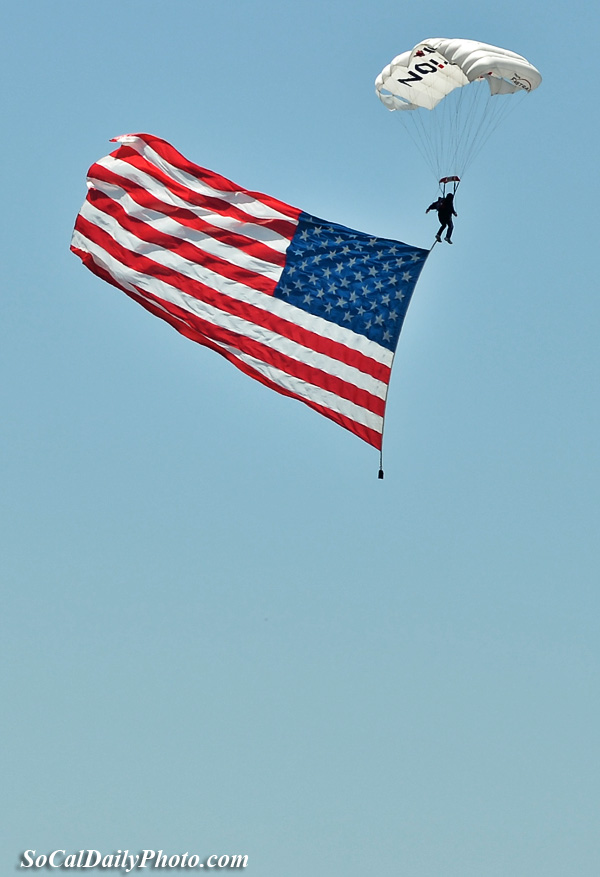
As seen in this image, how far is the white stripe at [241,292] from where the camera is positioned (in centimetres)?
3419

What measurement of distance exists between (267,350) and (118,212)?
3.77 meters

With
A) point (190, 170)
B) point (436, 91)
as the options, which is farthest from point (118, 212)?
point (436, 91)

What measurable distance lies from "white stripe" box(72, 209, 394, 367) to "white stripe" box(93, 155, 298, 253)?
31.6 inches

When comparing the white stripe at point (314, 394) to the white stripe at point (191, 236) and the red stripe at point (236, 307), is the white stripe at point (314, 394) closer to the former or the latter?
the red stripe at point (236, 307)

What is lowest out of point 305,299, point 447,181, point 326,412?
point 326,412

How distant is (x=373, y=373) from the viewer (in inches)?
1332

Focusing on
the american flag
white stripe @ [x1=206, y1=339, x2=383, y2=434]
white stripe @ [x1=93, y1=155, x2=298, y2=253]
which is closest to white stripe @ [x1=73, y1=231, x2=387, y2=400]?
the american flag

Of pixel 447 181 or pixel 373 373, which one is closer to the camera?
pixel 373 373

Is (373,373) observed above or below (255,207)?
below

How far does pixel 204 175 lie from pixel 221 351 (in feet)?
10.4

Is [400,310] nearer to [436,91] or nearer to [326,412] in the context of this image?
[326,412]

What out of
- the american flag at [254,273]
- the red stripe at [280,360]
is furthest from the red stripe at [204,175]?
the red stripe at [280,360]

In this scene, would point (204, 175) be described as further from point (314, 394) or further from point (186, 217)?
point (314, 394)

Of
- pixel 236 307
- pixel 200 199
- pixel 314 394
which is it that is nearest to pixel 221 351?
pixel 236 307
